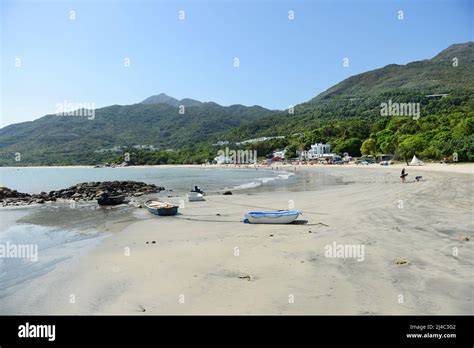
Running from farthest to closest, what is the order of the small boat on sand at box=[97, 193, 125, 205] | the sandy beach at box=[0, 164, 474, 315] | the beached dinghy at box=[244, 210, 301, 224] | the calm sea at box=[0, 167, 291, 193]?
the calm sea at box=[0, 167, 291, 193] → the small boat on sand at box=[97, 193, 125, 205] → the beached dinghy at box=[244, 210, 301, 224] → the sandy beach at box=[0, 164, 474, 315]

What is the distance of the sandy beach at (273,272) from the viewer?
7.11m

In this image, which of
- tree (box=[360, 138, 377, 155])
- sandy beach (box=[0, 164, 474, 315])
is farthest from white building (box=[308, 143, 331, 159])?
sandy beach (box=[0, 164, 474, 315])

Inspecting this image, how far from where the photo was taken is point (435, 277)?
8.26 metres

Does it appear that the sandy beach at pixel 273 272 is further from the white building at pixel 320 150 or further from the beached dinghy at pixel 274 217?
the white building at pixel 320 150

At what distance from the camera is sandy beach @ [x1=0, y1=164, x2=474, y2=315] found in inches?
280

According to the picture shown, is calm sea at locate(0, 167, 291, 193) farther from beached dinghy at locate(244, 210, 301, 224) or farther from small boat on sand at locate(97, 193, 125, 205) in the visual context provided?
beached dinghy at locate(244, 210, 301, 224)

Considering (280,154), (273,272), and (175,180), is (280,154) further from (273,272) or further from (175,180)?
(273,272)
